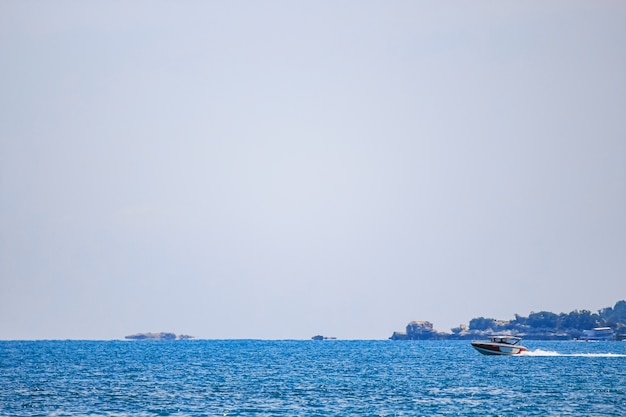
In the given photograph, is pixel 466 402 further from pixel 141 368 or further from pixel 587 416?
pixel 141 368

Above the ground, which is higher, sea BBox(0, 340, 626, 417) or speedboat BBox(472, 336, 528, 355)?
speedboat BBox(472, 336, 528, 355)

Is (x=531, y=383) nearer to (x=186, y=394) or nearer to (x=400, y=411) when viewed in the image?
(x=400, y=411)

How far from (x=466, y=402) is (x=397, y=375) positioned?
117 ft

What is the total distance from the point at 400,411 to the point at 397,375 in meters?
41.9

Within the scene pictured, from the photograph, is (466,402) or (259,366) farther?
(259,366)

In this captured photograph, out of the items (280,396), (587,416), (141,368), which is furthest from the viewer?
(141,368)

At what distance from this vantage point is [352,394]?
84125 mm

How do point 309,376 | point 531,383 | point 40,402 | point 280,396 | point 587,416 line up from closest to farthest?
point 587,416 < point 40,402 < point 280,396 < point 531,383 < point 309,376

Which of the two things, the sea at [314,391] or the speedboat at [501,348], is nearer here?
the sea at [314,391]

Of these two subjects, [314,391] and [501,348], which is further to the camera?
[501,348]

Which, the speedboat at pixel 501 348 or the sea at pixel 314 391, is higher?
the speedboat at pixel 501 348

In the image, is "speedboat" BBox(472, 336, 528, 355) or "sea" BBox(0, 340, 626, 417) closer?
"sea" BBox(0, 340, 626, 417)

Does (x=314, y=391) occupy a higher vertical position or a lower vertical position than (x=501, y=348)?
lower

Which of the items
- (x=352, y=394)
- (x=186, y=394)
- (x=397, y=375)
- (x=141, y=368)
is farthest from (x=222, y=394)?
(x=141, y=368)
